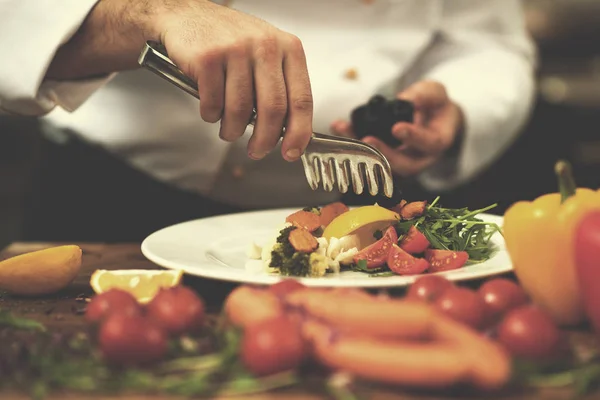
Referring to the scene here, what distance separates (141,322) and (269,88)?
529 mm

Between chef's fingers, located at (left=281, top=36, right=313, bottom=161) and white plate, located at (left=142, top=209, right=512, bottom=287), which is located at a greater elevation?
chef's fingers, located at (left=281, top=36, right=313, bottom=161)

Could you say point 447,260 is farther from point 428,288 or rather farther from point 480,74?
point 480,74

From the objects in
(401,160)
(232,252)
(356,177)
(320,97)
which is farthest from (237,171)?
(356,177)

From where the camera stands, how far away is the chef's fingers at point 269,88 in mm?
1228

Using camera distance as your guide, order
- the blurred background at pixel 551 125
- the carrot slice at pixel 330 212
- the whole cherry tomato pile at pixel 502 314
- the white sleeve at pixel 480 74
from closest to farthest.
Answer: the whole cherry tomato pile at pixel 502 314 → the carrot slice at pixel 330 212 → the white sleeve at pixel 480 74 → the blurred background at pixel 551 125

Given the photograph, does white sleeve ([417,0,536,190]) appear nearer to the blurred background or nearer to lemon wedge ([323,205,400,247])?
the blurred background

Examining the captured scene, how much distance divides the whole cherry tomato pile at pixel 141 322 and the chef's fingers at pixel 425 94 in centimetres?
115

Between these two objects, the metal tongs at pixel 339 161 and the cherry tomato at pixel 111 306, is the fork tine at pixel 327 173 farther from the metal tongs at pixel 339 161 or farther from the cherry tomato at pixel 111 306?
the cherry tomato at pixel 111 306

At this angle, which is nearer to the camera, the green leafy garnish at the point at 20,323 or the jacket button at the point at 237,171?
the green leafy garnish at the point at 20,323

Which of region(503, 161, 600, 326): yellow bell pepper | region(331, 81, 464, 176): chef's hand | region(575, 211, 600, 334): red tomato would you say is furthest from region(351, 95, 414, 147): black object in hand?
region(575, 211, 600, 334): red tomato

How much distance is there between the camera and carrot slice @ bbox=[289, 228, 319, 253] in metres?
1.23

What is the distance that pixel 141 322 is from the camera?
82cm

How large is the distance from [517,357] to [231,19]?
2.42 feet

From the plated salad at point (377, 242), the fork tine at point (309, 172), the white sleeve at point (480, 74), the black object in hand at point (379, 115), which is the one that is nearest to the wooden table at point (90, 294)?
the plated salad at point (377, 242)
